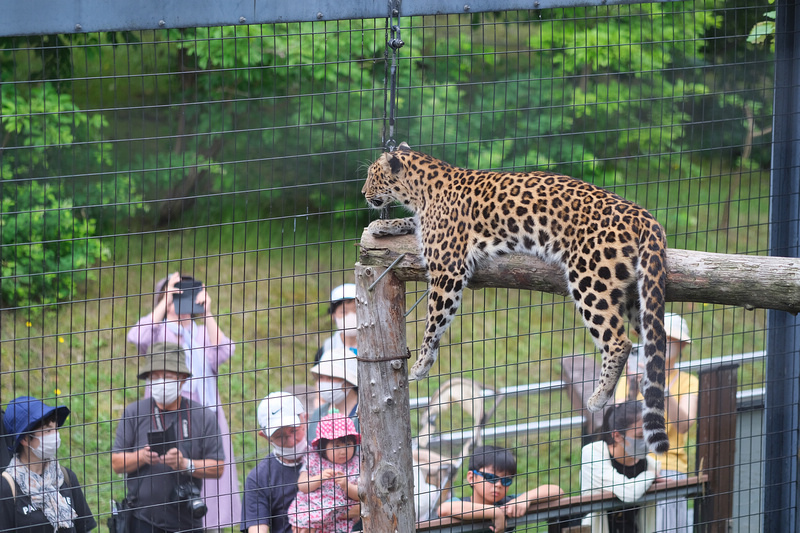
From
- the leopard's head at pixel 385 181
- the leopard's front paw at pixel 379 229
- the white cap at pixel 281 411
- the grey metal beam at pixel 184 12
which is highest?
the grey metal beam at pixel 184 12

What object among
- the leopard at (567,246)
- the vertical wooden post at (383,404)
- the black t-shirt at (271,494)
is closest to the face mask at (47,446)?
the black t-shirt at (271,494)

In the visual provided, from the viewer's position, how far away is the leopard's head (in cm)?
438

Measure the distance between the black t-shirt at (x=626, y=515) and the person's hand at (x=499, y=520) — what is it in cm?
83

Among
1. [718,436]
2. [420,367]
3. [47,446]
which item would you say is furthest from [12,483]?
[718,436]

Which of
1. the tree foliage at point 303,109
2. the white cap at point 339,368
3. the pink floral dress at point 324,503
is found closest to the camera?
the pink floral dress at point 324,503

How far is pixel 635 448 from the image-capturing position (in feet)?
17.3

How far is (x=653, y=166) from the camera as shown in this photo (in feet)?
34.0

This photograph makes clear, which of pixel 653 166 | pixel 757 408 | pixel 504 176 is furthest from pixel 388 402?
pixel 653 166

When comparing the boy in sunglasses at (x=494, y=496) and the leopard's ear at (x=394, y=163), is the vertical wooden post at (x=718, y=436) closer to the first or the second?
the boy in sunglasses at (x=494, y=496)

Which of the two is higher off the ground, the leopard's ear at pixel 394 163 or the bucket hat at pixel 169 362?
the leopard's ear at pixel 394 163

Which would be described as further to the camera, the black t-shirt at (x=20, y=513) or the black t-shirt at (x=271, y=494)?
the black t-shirt at (x=271, y=494)

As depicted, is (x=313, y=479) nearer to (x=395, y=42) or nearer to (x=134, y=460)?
(x=134, y=460)

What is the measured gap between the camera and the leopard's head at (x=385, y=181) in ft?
14.4

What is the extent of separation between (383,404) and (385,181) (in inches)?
48.1
